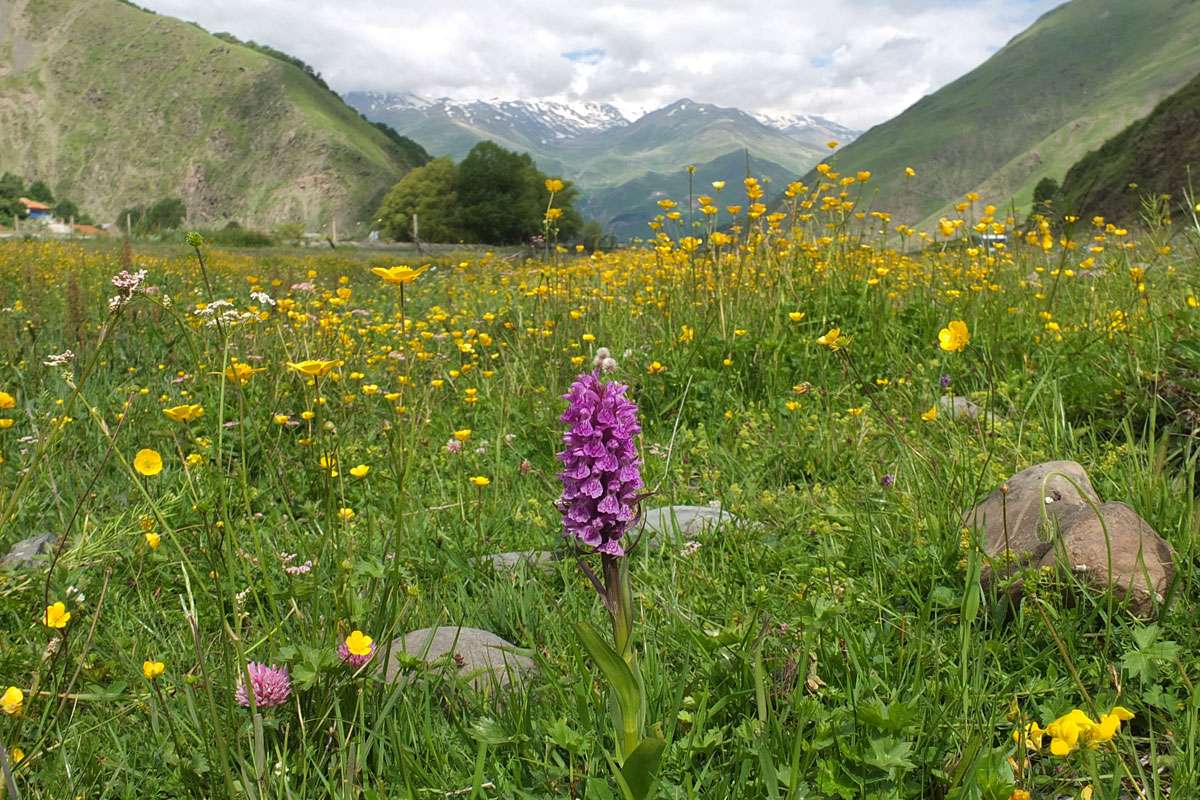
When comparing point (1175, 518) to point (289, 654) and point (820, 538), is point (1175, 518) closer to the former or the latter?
point (820, 538)

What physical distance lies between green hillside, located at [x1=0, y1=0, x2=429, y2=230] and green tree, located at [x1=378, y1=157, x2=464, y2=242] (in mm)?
86353

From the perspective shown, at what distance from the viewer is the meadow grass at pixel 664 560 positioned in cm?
175

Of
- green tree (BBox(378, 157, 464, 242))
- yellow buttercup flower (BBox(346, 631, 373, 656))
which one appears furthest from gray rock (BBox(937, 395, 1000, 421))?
green tree (BBox(378, 157, 464, 242))

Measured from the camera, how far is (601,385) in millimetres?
1534

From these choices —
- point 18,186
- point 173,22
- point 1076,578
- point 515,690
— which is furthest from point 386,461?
point 173,22

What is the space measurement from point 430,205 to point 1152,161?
49.7 meters

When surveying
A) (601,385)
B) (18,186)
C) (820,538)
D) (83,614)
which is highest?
(18,186)

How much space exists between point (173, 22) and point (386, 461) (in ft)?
686

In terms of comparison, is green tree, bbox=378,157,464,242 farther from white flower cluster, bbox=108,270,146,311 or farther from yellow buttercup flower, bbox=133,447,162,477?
white flower cluster, bbox=108,270,146,311

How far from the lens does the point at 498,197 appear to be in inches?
2442

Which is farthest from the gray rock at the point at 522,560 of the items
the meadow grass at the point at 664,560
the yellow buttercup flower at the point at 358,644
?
the yellow buttercup flower at the point at 358,644

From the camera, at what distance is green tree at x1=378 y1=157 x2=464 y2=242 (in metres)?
61.6

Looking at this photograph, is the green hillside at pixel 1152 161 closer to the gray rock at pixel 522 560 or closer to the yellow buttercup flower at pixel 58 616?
the gray rock at pixel 522 560

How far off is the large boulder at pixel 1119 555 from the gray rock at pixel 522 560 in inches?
66.5
